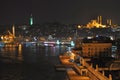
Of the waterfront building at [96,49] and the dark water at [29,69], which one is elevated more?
the waterfront building at [96,49]

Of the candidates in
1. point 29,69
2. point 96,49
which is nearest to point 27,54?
point 96,49

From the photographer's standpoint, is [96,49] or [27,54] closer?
[96,49]

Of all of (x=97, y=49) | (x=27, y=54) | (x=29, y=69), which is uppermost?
(x=97, y=49)

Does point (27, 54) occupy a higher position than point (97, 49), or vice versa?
point (97, 49)

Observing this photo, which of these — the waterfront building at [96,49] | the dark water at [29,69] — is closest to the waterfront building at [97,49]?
the waterfront building at [96,49]

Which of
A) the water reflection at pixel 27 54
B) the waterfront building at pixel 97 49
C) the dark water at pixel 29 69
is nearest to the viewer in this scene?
the dark water at pixel 29 69

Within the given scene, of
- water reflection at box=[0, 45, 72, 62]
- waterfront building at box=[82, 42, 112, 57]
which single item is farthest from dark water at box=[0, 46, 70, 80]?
waterfront building at box=[82, 42, 112, 57]

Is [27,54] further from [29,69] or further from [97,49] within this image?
[29,69]

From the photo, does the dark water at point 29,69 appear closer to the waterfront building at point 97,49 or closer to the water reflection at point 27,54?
the water reflection at point 27,54

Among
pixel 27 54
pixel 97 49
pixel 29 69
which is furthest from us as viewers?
pixel 27 54

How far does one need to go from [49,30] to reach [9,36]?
35.2 meters

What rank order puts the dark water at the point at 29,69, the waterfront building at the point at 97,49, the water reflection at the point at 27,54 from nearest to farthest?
the dark water at the point at 29,69 < the waterfront building at the point at 97,49 < the water reflection at the point at 27,54

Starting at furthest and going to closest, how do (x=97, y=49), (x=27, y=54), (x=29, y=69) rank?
(x=27, y=54) < (x=97, y=49) < (x=29, y=69)

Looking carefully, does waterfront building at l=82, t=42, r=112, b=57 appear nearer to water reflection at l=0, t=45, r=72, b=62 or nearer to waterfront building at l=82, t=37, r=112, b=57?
waterfront building at l=82, t=37, r=112, b=57
